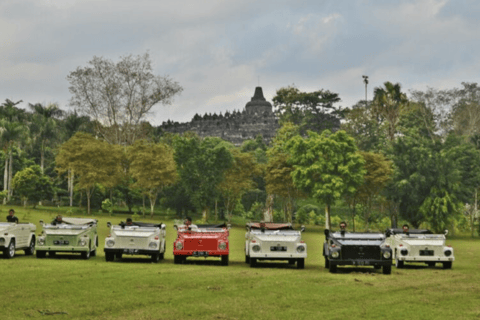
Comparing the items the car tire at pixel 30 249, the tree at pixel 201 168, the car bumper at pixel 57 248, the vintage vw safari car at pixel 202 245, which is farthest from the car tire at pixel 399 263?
the tree at pixel 201 168

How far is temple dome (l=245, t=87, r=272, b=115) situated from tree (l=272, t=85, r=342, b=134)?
222 ft

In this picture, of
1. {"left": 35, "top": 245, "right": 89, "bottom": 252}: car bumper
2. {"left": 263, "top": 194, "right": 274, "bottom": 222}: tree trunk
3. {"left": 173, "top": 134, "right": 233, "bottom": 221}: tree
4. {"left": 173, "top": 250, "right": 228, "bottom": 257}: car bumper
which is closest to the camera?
Answer: {"left": 173, "top": 250, "right": 228, "bottom": 257}: car bumper

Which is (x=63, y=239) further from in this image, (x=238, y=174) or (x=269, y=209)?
(x=269, y=209)

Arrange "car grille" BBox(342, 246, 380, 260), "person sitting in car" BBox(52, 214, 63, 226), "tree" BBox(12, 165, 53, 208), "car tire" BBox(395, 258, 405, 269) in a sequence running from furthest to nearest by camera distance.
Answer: "tree" BBox(12, 165, 53, 208), "person sitting in car" BBox(52, 214, 63, 226), "car tire" BBox(395, 258, 405, 269), "car grille" BBox(342, 246, 380, 260)

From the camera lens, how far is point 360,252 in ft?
68.5

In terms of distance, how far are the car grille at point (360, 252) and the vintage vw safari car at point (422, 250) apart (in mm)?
3250

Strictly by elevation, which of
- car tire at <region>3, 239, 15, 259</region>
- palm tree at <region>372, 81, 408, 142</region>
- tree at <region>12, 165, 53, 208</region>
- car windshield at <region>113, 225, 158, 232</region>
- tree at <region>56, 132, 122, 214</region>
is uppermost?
palm tree at <region>372, 81, 408, 142</region>

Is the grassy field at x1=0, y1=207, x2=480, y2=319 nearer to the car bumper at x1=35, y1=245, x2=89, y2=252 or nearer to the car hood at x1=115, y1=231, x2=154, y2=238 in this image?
the car hood at x1=115, y1=231, x2=154, y2=238

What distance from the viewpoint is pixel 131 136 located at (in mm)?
82125

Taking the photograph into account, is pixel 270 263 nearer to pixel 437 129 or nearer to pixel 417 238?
pixel 417 238

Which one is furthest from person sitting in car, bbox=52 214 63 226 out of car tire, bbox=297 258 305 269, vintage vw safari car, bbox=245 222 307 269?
car tire, bbox=297 258 305 269

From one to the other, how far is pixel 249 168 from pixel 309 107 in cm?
3649

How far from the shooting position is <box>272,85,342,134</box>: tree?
348 feet

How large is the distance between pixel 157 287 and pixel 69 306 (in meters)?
3.37
